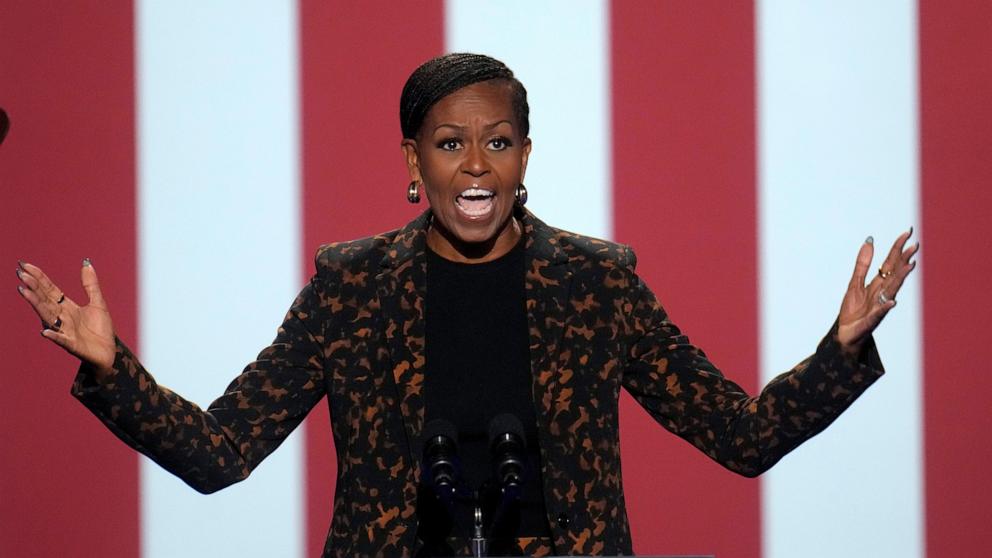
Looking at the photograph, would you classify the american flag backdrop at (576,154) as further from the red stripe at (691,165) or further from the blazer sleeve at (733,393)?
the blazer sleeve at (733,393)

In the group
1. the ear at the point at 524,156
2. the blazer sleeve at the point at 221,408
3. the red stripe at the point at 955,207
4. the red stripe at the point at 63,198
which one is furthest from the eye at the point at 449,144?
the red stripe at the point at 955,207

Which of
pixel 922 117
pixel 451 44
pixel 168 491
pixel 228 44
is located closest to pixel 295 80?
pixel 228 44

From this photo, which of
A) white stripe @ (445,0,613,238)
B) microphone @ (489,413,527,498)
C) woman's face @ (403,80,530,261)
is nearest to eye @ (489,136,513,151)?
woman's face @ (403,80,530,261)

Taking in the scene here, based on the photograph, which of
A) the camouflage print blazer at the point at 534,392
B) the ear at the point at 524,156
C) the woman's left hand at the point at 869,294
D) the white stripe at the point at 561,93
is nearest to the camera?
the woman's left hand at the point at 869,294

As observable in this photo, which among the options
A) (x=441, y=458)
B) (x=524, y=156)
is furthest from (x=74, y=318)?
(x=524, y=156)

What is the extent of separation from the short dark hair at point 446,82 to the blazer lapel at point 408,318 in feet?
0.59

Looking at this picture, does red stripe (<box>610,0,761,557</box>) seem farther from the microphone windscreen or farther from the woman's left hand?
the microphone windscreen

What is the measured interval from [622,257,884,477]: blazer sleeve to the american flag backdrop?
89cm

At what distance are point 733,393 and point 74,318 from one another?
3.14 feet

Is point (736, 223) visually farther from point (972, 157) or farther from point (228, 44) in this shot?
point (228, 44)

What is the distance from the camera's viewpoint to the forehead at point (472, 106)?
1977 mm

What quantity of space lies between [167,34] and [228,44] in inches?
5.5

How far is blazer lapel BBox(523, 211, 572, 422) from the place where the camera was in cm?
196

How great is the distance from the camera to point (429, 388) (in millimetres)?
1983
